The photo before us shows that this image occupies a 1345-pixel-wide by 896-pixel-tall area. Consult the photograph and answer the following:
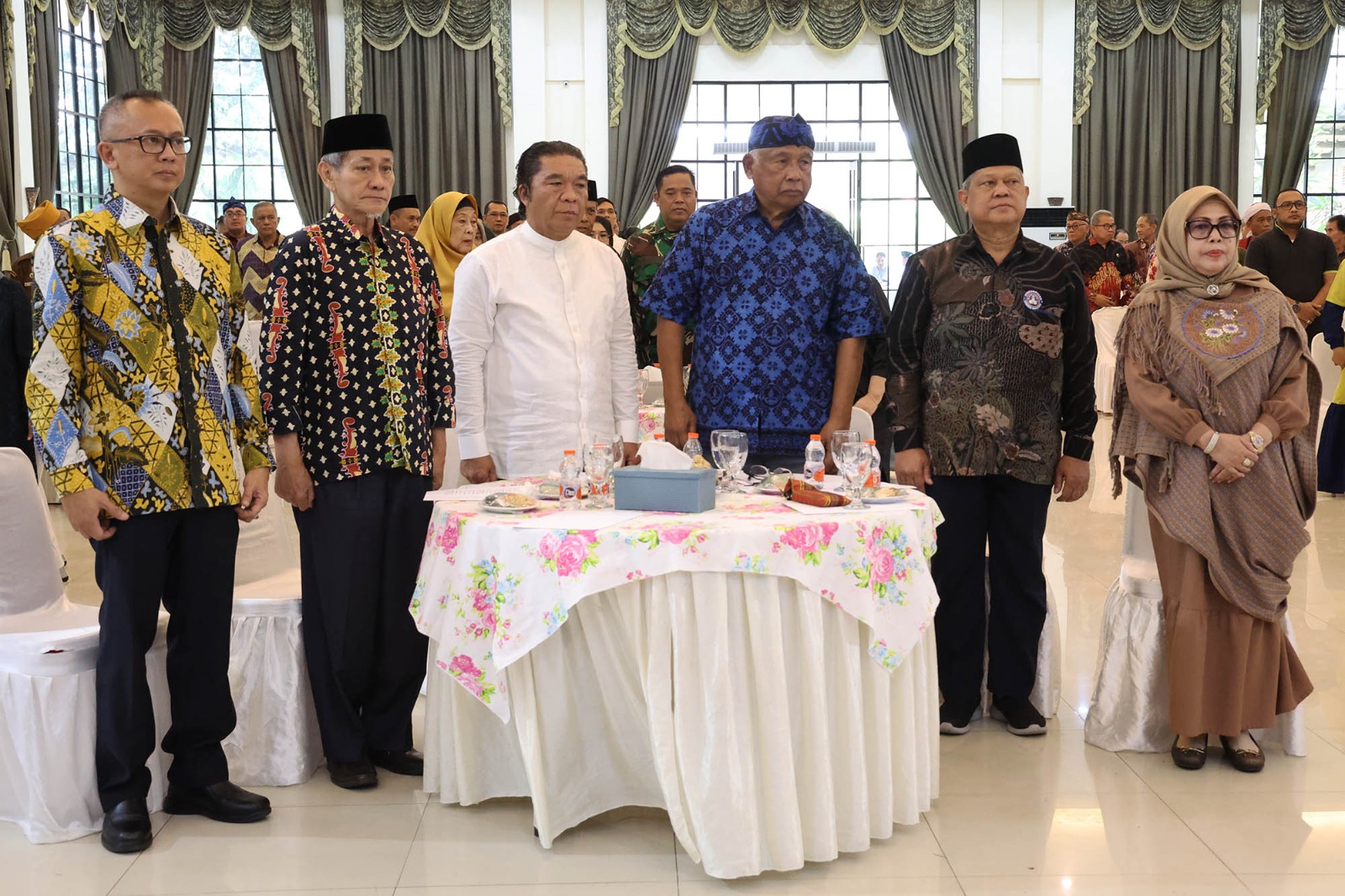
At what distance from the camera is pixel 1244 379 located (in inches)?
129

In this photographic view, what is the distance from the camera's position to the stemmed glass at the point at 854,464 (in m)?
2.95

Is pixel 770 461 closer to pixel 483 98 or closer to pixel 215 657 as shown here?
pixel 215 657

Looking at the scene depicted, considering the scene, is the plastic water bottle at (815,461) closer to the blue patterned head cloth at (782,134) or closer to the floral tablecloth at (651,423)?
the blue patterned head cloth at (782,134)

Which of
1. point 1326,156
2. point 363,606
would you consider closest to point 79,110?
point 363,606

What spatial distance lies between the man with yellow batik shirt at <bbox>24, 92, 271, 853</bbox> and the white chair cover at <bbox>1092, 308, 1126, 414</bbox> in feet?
27.1

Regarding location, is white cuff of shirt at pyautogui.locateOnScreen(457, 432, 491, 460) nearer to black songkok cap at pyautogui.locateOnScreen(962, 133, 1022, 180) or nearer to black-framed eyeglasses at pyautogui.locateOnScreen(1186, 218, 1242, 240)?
black songkok cap at pyautogui.locateOnScreen(962, 133, 1022, 180)

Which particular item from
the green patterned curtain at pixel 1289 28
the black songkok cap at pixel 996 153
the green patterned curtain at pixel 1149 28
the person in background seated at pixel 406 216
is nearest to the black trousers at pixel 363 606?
the black songkok cap at pixel 996 153

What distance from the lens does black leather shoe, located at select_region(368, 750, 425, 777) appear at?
3.36 m

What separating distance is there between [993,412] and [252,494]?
187cm

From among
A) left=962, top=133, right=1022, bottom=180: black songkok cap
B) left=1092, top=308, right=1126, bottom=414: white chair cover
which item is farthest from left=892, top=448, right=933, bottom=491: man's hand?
left=1092, top=308, right=1126, bottom=414: white chair cover

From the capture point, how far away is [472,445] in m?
3.45

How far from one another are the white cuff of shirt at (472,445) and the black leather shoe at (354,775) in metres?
0.81

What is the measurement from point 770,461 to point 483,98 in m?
10.9

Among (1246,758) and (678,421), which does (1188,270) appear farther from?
(678,421)
